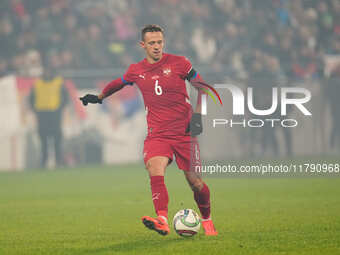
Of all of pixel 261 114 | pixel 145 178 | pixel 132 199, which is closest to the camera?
pixel 132 199

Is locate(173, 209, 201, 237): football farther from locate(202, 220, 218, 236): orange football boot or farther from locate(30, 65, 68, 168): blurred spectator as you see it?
locate(30, 65, 68, 168): blurred spectator

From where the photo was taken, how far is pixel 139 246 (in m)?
6.64

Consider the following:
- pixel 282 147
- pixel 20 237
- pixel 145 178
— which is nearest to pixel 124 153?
pixel 145 178

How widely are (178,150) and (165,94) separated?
1.69ft

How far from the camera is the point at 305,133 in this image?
16.2m

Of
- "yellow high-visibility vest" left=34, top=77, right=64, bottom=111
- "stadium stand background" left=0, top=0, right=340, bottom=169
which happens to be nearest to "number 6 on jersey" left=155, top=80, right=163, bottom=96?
"stadium stand background" left=0, top=0, right=340, bottom=169

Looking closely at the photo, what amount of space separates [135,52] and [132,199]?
9.69m

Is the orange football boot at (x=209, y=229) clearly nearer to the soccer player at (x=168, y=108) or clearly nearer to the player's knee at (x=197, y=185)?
the soccer player at (x=168, y=108)

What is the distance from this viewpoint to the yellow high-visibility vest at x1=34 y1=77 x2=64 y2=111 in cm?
1762

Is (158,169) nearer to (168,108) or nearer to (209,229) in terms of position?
(168,108)

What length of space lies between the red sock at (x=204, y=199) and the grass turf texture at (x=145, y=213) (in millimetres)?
204

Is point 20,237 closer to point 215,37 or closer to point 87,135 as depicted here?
point 87,135

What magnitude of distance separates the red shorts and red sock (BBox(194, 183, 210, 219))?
0.83 feet

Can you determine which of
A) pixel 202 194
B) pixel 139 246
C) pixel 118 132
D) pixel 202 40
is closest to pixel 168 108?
pixel 202 194
